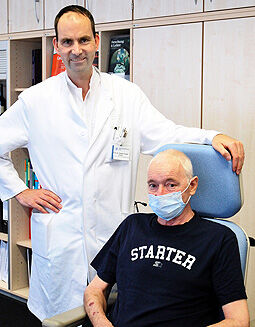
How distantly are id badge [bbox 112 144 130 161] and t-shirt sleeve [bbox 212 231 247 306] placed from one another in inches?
24.8

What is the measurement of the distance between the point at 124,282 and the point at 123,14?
1.68m

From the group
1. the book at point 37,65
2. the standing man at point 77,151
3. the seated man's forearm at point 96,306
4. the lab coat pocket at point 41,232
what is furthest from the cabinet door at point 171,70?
the seated man's forearm at point 96,306

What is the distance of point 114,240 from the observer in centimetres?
201

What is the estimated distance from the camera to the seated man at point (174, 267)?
1735mm

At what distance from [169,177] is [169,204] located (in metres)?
0.10

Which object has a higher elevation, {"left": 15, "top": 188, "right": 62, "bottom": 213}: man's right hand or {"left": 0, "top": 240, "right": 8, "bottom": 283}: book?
{"left": 15, "top": 188, "right": 62, "bottom": 213}: man's right hand

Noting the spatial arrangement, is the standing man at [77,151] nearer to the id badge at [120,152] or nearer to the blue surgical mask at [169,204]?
the id badge at [120,152]

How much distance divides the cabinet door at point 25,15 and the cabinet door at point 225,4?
1285 mm

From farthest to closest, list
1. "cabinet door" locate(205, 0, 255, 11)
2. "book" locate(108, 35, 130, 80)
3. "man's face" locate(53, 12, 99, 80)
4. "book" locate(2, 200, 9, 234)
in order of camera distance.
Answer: "book" locate(2, 200, 9, 234), "book" locate(108, 35, 130, 80), "cabinet door" locate(205, 0, 255, 11), "man's face" locate(53, 12, 99, 80)

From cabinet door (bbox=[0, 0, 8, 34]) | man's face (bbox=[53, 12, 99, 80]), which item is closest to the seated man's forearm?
man's face (bbox=[53, 12, 99, 80])

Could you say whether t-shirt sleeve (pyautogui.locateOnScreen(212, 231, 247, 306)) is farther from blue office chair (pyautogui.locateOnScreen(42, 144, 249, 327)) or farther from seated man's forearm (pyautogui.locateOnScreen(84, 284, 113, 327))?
seated man's forearm (pyautogui.locateOnScreen(84, 284, 113, 327))

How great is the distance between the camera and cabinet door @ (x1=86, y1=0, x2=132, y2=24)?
2975 mm

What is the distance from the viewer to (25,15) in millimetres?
3559

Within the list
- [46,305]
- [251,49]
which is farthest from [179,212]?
[251,49]
